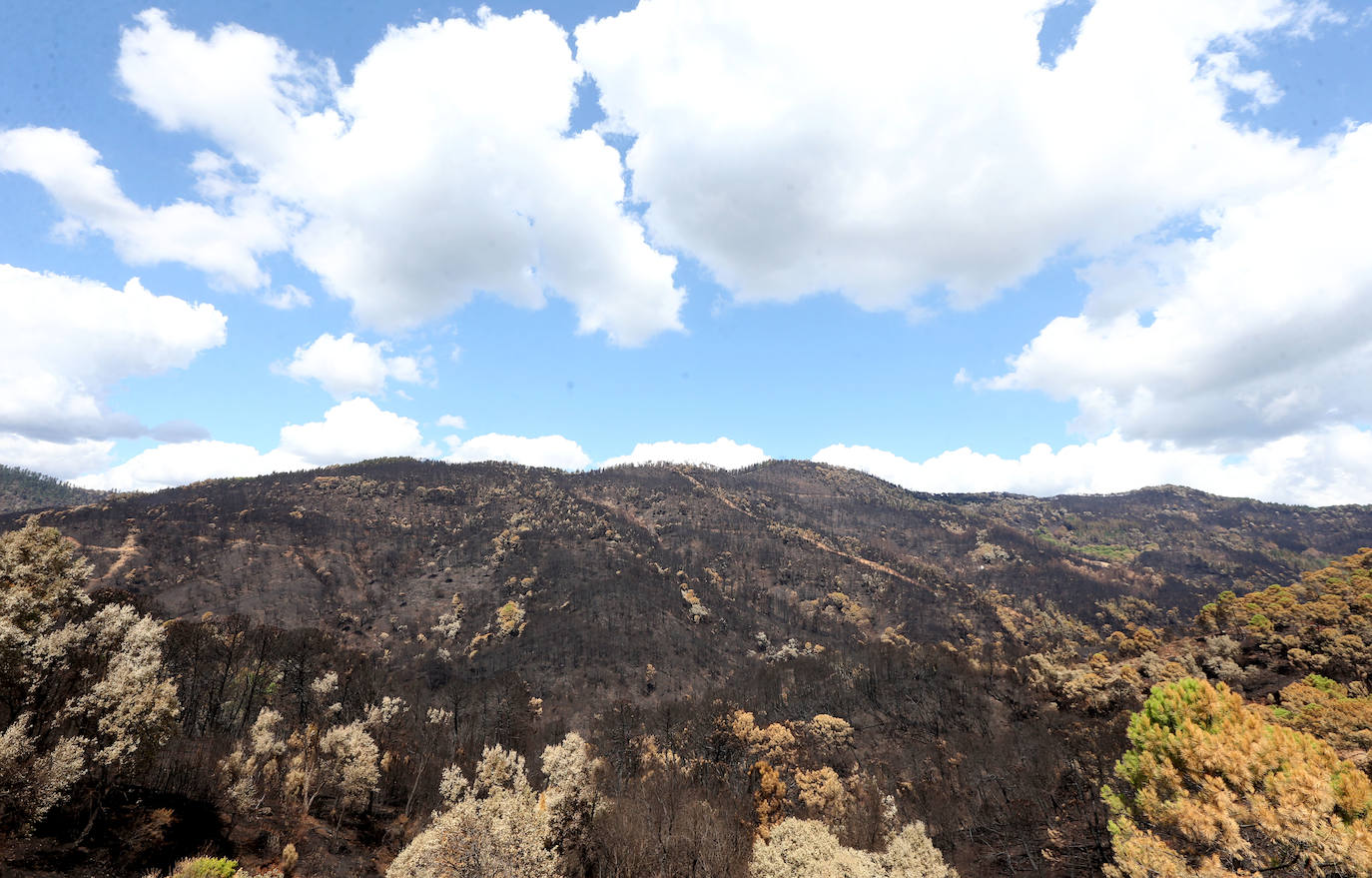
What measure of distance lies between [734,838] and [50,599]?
5576cm

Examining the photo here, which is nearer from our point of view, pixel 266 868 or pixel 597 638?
pixel 266 868

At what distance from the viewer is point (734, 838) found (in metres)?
51.5

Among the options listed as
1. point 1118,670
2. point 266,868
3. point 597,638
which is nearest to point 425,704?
point 597,638

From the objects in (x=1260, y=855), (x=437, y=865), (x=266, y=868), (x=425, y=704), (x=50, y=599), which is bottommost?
(x=425, y=704)

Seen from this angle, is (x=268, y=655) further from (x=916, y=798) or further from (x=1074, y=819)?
(x=1074, y=819)

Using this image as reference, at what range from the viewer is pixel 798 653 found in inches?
7633

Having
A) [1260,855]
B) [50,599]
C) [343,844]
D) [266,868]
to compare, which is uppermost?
[50,599]

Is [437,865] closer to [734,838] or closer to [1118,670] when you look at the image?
[734,838]

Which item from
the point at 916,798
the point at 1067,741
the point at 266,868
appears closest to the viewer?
the point at 266,868

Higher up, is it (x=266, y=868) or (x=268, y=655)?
(x=268, y=655)

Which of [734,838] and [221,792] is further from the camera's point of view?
[734,838]

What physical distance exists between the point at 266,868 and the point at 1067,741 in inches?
3526

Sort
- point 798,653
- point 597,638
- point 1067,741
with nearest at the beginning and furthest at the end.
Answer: point 1067,741
point 597,638
point 798,653

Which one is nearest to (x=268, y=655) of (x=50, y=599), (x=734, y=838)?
(x=50, y=599)
